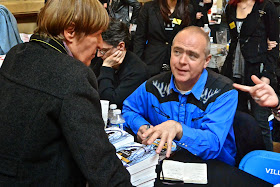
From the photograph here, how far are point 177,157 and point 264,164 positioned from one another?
0.48m

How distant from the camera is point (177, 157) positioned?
1615mm

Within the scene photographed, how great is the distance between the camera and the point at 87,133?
3.19ft

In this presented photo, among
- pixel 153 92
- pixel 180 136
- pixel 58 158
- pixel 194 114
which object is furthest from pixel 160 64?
pixel 58 158

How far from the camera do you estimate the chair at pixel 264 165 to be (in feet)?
5.27

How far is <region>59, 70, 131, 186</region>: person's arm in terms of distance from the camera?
3.12 ft


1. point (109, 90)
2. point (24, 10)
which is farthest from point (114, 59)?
point (24, 10)

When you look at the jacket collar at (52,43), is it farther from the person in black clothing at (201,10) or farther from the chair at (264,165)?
the person in black clothing at (201,10)

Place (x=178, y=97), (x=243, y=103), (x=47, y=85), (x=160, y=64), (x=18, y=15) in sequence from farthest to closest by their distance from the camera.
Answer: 1. (x=18, y=15)
2. (x=160, y=64)
3. (x=243, y=103)
4. (x=178, y=97)
5. (x=47, y=85)

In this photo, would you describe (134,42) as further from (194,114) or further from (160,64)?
(194,114)

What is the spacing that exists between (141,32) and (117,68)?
1.18 metres

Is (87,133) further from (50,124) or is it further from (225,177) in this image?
(225,177)

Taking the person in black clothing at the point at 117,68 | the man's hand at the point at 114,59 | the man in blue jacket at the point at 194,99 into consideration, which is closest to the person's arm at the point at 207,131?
the man in blue jacket at the point at 194,99

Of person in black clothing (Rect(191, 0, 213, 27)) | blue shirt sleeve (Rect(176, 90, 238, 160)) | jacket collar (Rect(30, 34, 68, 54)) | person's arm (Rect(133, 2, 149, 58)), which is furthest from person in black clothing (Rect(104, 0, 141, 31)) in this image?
jacket collar (Rect(30, 34, 68, 54))

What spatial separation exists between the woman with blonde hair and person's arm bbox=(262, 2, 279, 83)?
2.58 m
